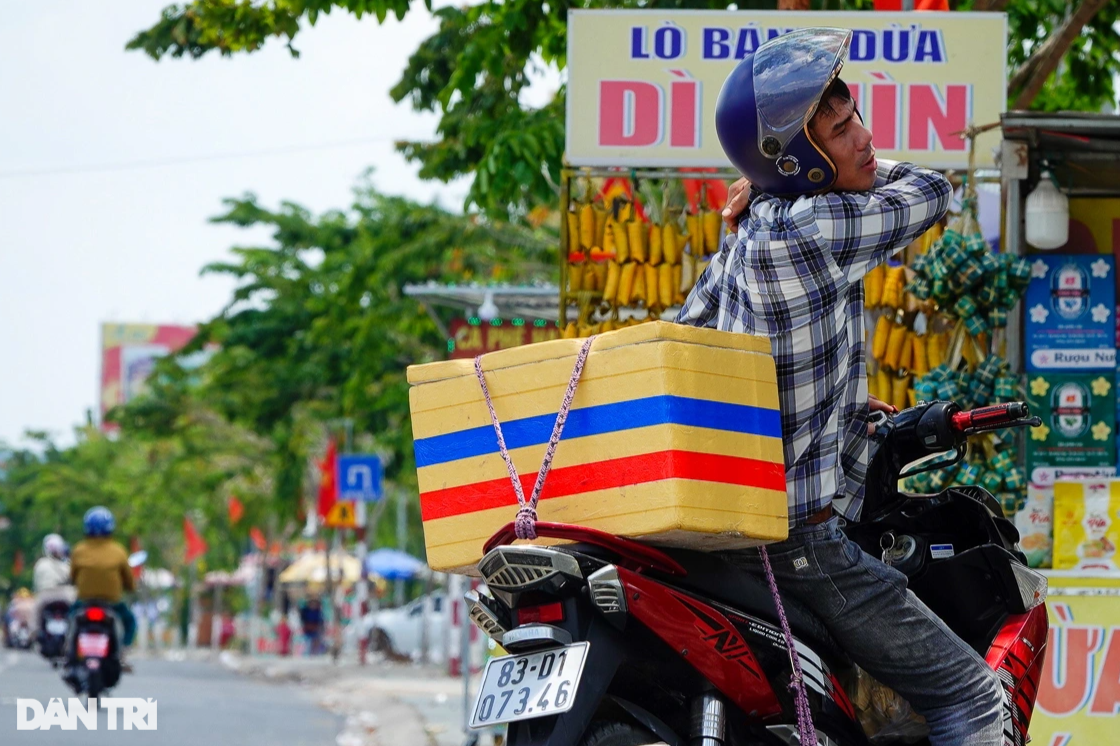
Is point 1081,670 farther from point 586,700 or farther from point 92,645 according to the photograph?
point 92,645

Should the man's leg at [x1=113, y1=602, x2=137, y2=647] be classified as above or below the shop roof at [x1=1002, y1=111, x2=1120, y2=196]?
below

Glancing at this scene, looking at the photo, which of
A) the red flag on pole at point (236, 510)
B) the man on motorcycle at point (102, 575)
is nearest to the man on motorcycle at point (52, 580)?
the man on motorcycle at point (102, 575)

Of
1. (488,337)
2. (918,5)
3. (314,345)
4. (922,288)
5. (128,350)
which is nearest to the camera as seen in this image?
(922,288)

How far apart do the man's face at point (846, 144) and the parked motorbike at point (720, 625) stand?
2.50 ft

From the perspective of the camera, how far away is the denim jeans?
3.35 meters

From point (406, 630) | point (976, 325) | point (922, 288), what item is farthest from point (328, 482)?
point (976, 325)

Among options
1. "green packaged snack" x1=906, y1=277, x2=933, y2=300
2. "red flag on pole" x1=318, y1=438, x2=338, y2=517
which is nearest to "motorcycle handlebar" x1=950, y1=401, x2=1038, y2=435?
"green packaged snack" x1=906, y1=277, x2=933, y2=300

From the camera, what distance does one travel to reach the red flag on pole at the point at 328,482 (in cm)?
2722

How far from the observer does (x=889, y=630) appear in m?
3.38

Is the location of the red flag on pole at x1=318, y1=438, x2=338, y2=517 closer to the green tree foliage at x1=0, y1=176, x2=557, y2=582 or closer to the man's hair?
the green tree foliage at x1=0, y1=176, x2=557, y2=582

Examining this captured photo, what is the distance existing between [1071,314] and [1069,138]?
85 cm

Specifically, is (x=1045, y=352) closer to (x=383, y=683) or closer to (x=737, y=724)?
(x=737, y=724)

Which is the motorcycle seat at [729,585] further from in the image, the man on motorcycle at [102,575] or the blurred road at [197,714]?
the man on motorcycle at [102,575]

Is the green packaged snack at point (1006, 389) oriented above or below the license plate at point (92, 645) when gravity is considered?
above
